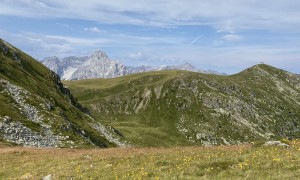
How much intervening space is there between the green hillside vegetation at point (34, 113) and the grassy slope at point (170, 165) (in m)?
32.4

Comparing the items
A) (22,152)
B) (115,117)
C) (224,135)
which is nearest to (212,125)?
(224,135)

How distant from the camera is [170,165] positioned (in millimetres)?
24141

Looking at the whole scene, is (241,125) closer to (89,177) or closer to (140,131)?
(140,131)

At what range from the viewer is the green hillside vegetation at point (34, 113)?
216 ft

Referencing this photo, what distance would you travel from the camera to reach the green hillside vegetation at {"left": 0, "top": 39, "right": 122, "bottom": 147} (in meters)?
65.7

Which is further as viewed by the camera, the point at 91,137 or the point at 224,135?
the point at 224,135

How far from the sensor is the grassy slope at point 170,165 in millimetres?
20031

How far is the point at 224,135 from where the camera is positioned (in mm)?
182250

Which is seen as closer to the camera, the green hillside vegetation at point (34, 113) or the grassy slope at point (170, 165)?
the grassy slope at point (170, 165)

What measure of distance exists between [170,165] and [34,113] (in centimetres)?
5725

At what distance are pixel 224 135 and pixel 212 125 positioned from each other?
8.53 metres

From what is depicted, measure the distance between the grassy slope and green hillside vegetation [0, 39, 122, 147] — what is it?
106 ft

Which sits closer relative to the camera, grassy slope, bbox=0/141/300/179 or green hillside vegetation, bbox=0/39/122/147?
grassy slope, bbox=0/141/300/179

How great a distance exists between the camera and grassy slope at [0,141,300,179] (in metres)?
20.0
